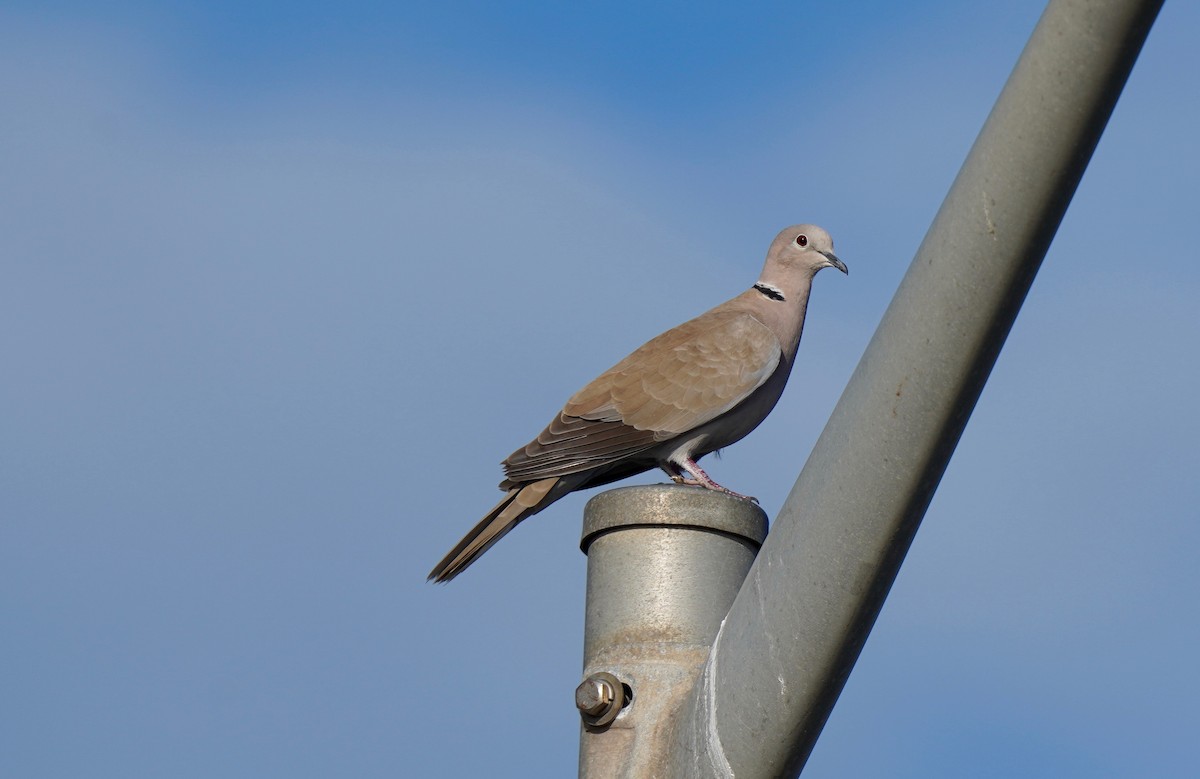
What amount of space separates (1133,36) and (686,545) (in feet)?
5.48

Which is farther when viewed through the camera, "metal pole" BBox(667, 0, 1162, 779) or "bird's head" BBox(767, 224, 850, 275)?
"bird's head" BBox(767, 224, 850, 275)

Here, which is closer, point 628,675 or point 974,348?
point 974,348

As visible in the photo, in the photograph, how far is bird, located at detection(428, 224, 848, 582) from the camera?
5660 mm

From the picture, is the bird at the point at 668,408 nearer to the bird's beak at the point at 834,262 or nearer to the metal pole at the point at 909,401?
the bird's beak at the point at 834,262

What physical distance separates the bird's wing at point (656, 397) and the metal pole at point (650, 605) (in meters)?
2.54

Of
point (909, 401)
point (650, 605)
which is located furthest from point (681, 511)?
point (909, 401)

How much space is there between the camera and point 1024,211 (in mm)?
1557

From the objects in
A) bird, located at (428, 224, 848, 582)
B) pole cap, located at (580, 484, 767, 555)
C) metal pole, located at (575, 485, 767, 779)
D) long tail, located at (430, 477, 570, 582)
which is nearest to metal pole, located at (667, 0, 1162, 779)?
metal pole, located at (575, 485, 767, 779)

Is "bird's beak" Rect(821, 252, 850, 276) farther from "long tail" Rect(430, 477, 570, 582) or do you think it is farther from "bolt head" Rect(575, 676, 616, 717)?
"bolt head" Rect(575, 676, 616, 717)

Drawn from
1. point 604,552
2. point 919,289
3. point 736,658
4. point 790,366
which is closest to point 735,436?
point 790,366

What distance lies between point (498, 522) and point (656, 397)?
1001 millimetres

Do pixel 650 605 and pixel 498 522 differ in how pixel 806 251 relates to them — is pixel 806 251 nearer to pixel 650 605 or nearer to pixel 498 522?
pixel 498 522

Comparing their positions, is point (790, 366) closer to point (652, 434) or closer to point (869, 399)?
point (652, 434)

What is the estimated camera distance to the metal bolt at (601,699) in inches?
113
